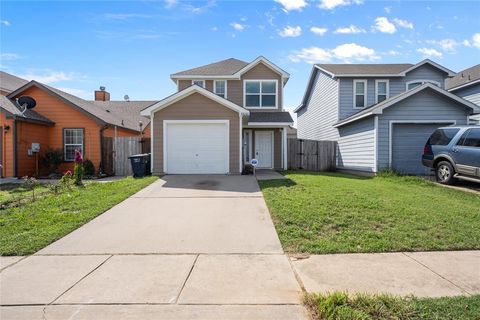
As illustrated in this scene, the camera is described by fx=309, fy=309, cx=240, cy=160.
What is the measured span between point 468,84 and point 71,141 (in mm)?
23834

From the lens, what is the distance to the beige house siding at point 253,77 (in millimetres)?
17484

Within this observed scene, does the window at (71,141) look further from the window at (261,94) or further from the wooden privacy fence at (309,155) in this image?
the wooden privacy fence at (309,155)

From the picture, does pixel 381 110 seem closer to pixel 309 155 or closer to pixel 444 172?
pixel 444 172

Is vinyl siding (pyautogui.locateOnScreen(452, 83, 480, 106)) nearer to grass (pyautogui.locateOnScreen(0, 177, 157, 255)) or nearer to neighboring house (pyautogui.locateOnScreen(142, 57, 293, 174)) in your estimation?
neighboring house (pyautogui.locateOnScreen(142, 57, 293, 174))

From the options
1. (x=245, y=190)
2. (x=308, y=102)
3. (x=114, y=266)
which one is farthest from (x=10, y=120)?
(x=308, y=102)

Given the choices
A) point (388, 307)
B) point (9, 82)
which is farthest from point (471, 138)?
point (9, 82)

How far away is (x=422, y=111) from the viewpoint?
1367cm

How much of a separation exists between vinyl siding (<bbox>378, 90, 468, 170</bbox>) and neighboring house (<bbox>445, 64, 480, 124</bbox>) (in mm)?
7562

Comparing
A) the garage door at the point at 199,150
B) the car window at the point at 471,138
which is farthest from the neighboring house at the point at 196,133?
the car window at the point at 471,138

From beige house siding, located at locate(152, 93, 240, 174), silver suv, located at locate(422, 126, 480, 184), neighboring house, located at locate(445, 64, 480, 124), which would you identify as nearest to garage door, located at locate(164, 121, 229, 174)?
beige house siding, located at locate(152, 93, 240, 174)

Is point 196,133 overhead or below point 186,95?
below

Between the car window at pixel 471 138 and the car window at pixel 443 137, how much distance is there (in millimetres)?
453

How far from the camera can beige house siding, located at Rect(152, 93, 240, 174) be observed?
13.3 meters

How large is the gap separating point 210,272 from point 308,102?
2229cm
